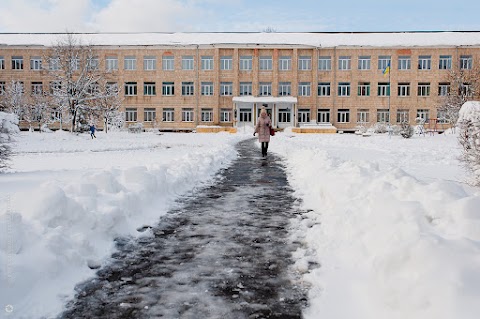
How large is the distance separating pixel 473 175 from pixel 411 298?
27.4 feet

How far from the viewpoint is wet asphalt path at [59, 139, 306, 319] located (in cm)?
360

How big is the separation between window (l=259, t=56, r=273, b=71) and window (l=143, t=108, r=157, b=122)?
1536 centimetres

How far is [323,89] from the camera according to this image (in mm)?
56625

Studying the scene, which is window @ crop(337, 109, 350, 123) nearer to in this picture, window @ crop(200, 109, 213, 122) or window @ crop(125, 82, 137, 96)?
window @ crop(200, 109, 213, 122)

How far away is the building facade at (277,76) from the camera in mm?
55656

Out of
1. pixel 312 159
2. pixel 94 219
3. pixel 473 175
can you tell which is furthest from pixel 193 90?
pixel 94 219

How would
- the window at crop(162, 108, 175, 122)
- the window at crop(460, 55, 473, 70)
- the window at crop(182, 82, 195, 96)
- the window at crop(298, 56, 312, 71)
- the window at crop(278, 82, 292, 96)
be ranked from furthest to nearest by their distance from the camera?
the window at crop(162, 108, 175, 122)
the window at crop(182, 82, 195, 96)
the window at crop(278, 82, 292, 96)
the window at crop(298, 56, 312, 71)
the window at crop(460, 55, 473, 70)

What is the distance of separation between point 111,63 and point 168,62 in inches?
299

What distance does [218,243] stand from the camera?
5559 millimetres

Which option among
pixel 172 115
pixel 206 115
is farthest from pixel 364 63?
pixel 172 115

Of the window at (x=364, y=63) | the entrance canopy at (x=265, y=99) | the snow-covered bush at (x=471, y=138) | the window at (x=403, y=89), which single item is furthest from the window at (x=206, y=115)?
the snow-covered bush at (x=471, y=138)

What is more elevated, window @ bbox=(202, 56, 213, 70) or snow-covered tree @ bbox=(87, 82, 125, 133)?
window @ bbox=(202, 56, 213, 70)

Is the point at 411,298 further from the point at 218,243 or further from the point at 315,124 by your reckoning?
the point at 315,124

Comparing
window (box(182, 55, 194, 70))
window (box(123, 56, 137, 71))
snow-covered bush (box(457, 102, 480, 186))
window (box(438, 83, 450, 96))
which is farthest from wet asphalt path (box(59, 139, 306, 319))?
window (box(438, 83, 450, 96))
